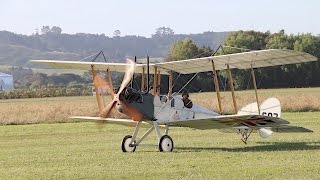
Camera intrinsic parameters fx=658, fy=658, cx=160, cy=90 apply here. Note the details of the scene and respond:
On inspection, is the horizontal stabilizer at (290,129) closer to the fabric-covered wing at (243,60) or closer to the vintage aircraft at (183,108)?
the vintage aircraft at (183,108)

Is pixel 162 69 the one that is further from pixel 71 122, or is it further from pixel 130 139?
pixel 71 122

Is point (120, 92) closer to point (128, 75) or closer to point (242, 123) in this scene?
point (128, 75)

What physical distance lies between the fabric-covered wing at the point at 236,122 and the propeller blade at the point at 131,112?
3.48ft

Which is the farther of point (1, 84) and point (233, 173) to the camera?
point (1, 84)

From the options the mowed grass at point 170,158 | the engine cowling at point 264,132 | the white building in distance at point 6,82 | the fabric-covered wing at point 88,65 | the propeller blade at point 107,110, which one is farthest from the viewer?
the white building in distance at point 6,82

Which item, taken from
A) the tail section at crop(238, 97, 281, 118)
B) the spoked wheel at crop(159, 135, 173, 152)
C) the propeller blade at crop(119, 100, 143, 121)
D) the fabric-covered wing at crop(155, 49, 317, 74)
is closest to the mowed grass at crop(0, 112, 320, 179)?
the spoked wheel at crop(159, 135, 173, 152)

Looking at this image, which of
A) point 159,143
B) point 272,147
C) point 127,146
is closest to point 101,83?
point 127,146

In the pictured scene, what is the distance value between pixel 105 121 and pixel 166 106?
1.69 metres

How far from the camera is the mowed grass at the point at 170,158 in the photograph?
40.2 feet

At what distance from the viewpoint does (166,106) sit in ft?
56.3

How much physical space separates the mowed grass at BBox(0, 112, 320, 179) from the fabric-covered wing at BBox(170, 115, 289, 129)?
584 mm

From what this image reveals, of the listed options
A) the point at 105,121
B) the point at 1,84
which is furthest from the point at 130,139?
the point at 1,84

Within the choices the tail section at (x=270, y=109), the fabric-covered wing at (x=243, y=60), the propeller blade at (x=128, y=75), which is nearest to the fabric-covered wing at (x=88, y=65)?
the fabric-covered wing at (x=243, y=60)

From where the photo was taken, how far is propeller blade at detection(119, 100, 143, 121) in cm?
1638
